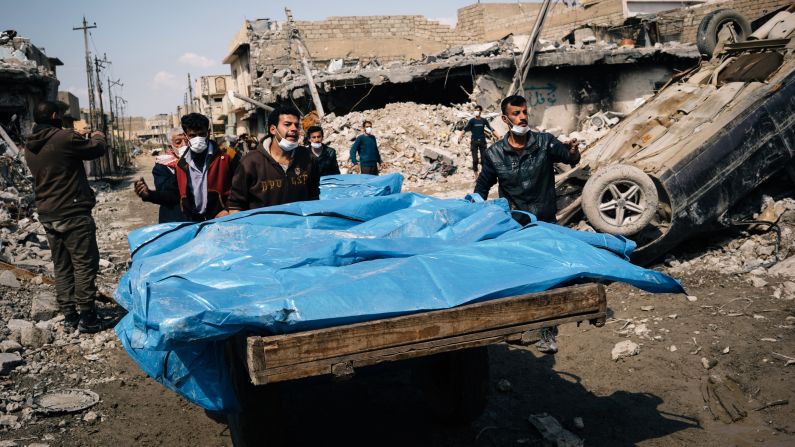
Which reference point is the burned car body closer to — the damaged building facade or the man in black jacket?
the man in black jacket

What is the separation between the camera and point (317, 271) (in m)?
2.55

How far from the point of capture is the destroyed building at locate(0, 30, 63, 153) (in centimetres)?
2073

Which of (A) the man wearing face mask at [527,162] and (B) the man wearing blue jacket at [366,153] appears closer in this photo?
(A) the man wearing face mask at [527,162]

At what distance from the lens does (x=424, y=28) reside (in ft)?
98.9

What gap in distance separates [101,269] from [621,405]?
6.81m

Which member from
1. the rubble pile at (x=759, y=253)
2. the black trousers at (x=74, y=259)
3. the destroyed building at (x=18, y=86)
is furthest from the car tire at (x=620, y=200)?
the destroyed building at (x=18, y=86)

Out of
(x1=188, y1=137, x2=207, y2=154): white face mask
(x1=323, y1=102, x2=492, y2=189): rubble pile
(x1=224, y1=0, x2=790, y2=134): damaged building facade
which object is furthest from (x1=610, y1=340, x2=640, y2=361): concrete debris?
(x1=224, y1=0, x2=790, y2=134): damaged building facade

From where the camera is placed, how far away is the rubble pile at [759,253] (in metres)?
5.88

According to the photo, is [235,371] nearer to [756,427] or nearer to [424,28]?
[756,427]

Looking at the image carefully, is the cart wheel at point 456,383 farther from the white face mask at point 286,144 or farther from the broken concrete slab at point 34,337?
the broken concrete slab at point 34,337

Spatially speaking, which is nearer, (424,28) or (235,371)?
(235,371)

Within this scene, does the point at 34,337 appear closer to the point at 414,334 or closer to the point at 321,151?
the point at 321,151

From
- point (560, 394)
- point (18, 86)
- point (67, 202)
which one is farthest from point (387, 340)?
point (18, 86)

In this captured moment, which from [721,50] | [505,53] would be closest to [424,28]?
[505,53]
